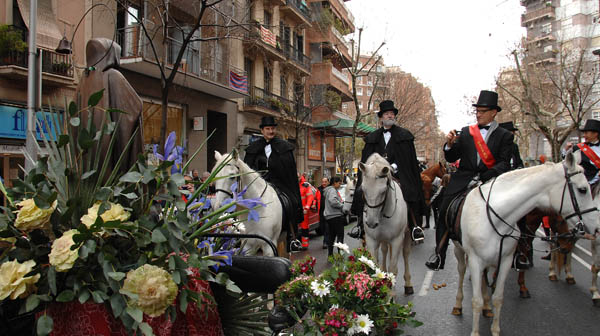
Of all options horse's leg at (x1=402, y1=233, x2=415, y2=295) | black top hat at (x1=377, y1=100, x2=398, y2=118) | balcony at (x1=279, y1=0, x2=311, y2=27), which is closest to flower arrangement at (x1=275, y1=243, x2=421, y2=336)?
horse's leg at (x1=402, y1=233, x2=415, y2=295)

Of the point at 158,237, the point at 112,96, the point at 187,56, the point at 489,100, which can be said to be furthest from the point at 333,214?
the point at 187,56

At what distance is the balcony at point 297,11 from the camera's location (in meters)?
29.4

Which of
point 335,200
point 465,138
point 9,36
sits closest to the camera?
point 465,138

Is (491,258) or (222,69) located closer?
(491,258)

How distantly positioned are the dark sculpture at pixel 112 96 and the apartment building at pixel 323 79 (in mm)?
27942

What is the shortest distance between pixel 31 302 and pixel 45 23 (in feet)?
49.0

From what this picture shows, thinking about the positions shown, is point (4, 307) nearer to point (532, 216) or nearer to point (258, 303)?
point (258, 303)

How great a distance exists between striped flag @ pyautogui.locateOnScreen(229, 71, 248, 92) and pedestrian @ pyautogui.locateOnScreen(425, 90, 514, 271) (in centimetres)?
1731

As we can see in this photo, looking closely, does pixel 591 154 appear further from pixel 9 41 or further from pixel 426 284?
pixel 9 41

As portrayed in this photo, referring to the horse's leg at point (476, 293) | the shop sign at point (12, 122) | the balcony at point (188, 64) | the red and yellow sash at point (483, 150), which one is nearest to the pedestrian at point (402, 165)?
the red and yellow sash at point (483, 150)

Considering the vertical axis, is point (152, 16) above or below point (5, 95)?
above

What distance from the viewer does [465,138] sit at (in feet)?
21.2

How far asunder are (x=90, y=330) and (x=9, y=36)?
14.0 metres

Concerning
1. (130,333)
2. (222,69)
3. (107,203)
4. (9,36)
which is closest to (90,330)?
(130,333)
